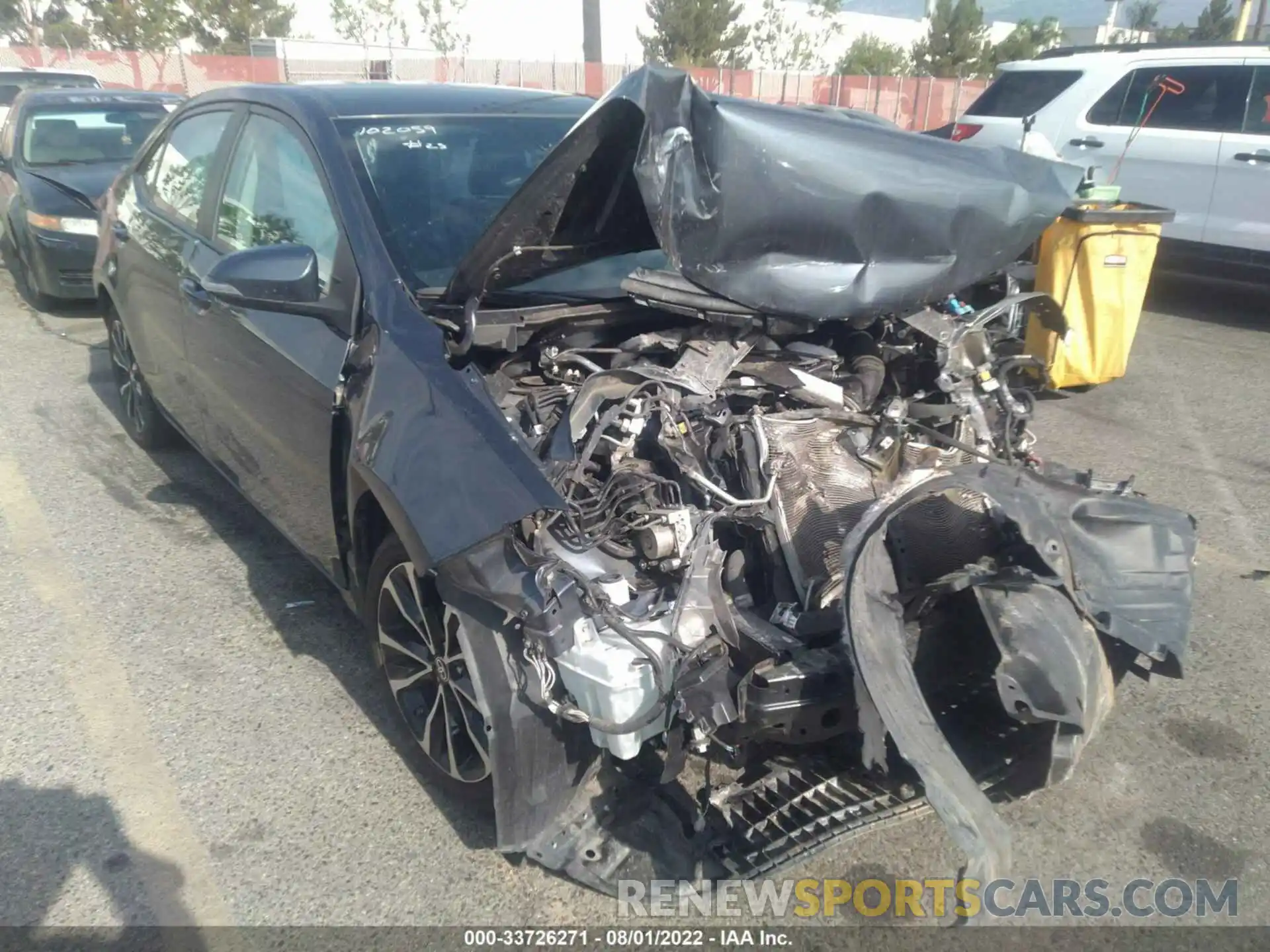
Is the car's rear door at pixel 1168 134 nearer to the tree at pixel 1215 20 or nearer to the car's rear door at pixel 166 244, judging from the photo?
the car's rear door at pixel 166 244

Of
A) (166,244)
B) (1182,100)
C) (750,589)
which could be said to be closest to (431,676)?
(750,589)

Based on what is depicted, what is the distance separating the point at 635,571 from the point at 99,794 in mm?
1810

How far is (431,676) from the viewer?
293 cm

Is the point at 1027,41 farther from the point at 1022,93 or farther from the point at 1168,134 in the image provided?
the point at 1168,134

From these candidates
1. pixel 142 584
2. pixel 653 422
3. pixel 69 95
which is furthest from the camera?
pixel 69 95

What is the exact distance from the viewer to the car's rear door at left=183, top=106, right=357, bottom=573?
3.17m

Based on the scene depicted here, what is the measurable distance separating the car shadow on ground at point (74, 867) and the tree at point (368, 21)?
48894 millimetres

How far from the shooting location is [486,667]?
8.05 ft

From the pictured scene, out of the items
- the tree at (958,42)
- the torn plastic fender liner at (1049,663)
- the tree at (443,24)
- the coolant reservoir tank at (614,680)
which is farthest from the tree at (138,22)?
the torn plastic fender liner at (1049,663)

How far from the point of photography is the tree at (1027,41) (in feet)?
112

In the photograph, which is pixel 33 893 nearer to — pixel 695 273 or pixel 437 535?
pixel 437 535

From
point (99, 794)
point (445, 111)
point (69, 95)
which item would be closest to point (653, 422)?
point (445, 111)

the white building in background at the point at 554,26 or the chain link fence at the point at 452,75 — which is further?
the white building in background at the point at 554,26

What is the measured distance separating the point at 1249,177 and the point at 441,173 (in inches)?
287
